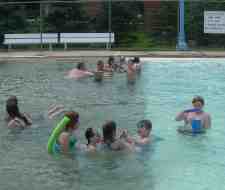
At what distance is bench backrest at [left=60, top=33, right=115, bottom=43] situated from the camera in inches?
1249

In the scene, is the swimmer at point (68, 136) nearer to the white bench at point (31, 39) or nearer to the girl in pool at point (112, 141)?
the girl in pool at point (112, 141)

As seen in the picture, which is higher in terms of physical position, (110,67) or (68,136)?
(110,67)

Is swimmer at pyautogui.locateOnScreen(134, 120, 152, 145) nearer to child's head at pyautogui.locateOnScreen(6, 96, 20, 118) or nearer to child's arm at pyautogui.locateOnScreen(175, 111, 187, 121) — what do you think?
child's arm at pyautogui.locateOnScreen(175, 111, 187, 121)

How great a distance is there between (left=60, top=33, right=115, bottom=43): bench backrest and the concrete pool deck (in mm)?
973

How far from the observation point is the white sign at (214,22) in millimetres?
31156

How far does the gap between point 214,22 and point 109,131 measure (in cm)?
2194

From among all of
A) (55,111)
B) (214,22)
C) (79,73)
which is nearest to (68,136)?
(55,111)

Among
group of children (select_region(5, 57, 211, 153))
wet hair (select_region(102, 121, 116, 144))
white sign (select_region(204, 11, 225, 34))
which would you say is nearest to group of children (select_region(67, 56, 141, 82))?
group of children (select_region(5, 57, 211, 153))

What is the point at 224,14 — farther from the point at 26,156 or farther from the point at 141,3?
the point at 26,156

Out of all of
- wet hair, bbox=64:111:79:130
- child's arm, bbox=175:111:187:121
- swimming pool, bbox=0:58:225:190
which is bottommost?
swimming pool, bbox=0:58:225:190

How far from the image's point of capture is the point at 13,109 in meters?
13.0

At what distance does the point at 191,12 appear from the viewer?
3288cm

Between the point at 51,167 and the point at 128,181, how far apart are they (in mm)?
1433

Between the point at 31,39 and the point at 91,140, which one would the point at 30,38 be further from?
the point at 91,140
